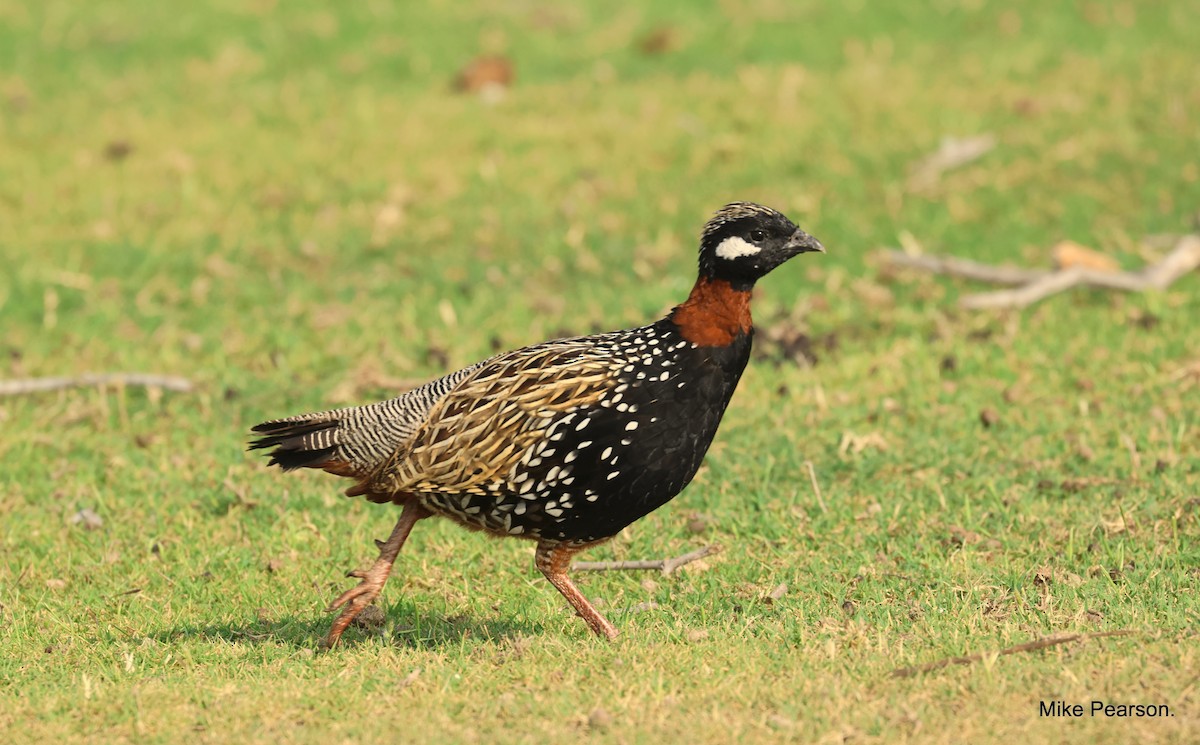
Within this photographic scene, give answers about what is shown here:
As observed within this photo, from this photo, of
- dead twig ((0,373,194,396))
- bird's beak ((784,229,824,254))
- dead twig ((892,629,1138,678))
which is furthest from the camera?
dead twig ((0,373,194,396))

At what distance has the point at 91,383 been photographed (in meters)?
9.35

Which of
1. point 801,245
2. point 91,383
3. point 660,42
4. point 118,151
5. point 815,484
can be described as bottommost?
point 815,484

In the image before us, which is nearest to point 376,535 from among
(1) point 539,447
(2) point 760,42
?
(1) point 539,447

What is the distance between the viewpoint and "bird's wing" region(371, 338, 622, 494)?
6312mm

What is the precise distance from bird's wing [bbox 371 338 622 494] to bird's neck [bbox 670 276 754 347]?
35cm

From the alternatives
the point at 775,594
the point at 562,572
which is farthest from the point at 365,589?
the point at 775,594

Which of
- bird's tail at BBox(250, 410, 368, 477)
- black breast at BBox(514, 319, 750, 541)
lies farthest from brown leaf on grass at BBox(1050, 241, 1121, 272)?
bird's tail at BBox(250, 410, 368, 477)

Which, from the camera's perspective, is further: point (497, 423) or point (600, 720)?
point (497, 423)

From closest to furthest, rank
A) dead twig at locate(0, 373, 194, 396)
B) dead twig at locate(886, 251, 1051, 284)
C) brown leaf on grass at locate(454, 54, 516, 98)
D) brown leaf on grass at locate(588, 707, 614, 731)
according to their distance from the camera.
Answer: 1. brown leaf on grass at locate(588, 707, 614, 731)
2. dead twig at locate(0, 373, 194, 396)
3. dead twig at locate(886, 251, 1051, 284)
4. brown leaf on grass at locate(454, 54, 516, 98)

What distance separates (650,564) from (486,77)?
8197 millimetres

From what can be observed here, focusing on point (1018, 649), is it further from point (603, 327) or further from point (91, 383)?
point (91, 383)

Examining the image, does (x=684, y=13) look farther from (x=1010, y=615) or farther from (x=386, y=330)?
(x=1010, y=615)

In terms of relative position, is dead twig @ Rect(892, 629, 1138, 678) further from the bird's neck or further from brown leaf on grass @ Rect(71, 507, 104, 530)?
brown leaf on grass @ Rect(71, 507, 104, 530)

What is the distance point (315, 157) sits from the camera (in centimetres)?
1315
